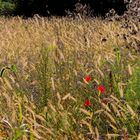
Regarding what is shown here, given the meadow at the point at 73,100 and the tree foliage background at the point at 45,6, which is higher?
the tree foliage background at the point at 45,6

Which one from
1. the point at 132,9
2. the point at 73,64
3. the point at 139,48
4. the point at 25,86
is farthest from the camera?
the point at 132,9

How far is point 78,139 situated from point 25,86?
85cm

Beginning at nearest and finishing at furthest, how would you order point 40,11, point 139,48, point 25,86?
point 25,86 → point 139,48 → point 40,11

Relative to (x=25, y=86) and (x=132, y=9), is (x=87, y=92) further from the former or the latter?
(x=132, y=9)

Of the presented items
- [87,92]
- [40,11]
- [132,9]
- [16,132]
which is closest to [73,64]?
[87,92]

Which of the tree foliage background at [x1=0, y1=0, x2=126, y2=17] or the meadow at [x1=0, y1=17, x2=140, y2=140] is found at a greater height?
the tree foliage background at [x1=0, y1=0, x2=126, y2=17]

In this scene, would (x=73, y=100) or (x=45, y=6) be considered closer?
(x=73, y=100)

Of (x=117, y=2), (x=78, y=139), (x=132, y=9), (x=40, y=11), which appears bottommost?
(x=78, y=139)

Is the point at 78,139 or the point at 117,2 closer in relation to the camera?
the point at 78,139

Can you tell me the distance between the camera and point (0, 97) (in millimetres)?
3512

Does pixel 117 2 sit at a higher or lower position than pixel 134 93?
higher

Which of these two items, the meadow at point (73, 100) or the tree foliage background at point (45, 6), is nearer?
the meadow at point (73, 100)

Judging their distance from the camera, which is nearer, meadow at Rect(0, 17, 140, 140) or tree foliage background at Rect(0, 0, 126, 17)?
meadow at Rect(0, 17, 140, 140)

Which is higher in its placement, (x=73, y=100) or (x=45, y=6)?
(x=45, y=6)
